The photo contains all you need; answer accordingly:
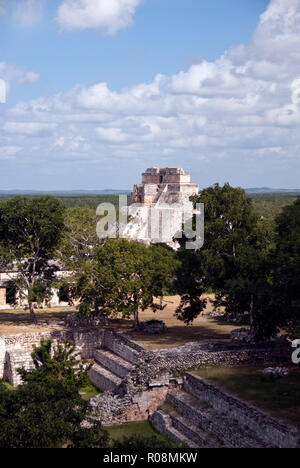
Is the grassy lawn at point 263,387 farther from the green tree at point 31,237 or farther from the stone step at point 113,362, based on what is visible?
the green tree at point 31,237

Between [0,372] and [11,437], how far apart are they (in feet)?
34.6

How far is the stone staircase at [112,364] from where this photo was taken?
20266 mm

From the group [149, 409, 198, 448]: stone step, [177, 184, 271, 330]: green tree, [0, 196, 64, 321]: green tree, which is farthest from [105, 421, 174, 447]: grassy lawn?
[0, 196, 64, 321]: green tree

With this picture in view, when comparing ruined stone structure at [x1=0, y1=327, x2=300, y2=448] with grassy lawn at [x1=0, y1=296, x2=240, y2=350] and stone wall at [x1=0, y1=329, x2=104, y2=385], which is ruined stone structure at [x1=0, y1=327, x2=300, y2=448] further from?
grassy lawn at [x1=0, y1=296, x2=240, y2=350]

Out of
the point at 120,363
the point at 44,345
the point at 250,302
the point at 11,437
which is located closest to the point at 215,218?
the point at 250,302

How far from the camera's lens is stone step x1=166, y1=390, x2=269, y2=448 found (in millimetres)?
13625

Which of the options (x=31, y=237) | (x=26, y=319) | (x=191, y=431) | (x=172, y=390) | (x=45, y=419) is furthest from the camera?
(x=26, y=319)

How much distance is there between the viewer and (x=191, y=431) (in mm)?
15047

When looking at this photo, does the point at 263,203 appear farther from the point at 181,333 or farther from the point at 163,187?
the point at 181,333

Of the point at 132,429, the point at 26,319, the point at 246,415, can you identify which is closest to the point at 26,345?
the point at 26,319

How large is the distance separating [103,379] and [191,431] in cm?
653
